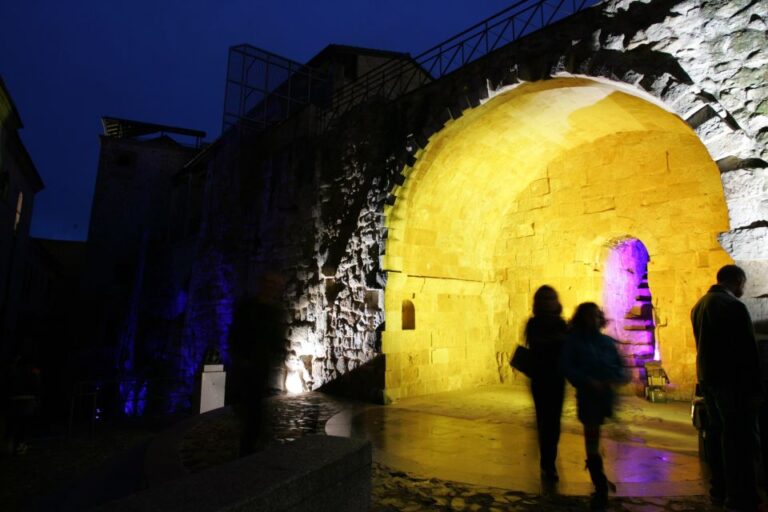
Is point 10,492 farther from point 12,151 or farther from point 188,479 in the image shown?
point 12,151

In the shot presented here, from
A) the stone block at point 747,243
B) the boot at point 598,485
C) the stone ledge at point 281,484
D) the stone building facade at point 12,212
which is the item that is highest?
the stone building facade at point 12,212

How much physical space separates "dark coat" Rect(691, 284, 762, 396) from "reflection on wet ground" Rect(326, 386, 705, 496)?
692 millimetres

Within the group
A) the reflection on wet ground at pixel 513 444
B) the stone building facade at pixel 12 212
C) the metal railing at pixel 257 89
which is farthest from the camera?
the stone building facade at pixel 12 212

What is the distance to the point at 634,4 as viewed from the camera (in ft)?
16.2

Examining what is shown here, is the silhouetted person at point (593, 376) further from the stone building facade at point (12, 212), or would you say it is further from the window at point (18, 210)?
the window at point (18, 210)

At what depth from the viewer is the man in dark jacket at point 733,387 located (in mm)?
2668

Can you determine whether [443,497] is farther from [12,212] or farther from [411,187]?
[12,212]

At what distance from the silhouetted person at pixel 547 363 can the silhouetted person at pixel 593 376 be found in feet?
0.75

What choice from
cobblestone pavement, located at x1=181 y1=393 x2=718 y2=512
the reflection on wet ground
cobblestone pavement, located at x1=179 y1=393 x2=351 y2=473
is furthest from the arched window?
cobblestone pavement, located at x1=181 y1=393 x2=718 y2=512

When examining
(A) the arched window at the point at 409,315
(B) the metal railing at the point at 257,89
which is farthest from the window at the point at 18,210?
(A) the arched window at the point at 409,315

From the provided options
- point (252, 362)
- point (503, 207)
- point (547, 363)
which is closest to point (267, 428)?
point (252, 362)

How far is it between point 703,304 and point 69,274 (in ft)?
110

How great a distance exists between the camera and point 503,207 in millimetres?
8617

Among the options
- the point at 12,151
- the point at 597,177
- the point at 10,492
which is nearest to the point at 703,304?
the point at 597,177
